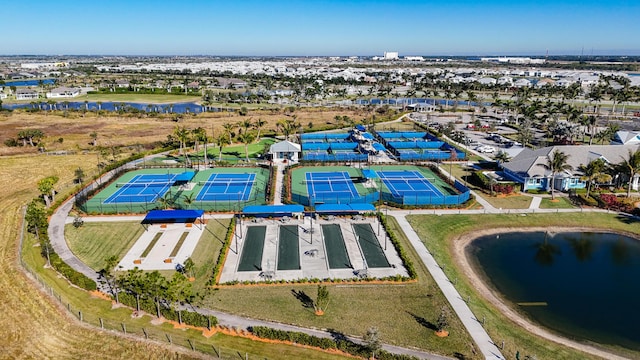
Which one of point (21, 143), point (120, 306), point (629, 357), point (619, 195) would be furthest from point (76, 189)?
point (619, 195)

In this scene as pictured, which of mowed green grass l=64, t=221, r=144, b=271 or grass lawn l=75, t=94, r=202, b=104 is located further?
grass lawn l=75, t=94, r=202, b=104

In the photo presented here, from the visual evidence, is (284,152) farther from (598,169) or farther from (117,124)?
(117,124)

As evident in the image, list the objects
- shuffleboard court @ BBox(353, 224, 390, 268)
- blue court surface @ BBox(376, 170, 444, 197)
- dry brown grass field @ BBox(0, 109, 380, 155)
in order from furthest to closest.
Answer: dry brown grass field @ BBox(0, 109, 380, 155) < blue court surface @ BBox(376, 170, 444, 197) < shuffleboard court @ BBox(353, 224, 390, 268)

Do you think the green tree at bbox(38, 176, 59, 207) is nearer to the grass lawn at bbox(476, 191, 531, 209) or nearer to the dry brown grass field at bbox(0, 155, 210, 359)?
the dry brown grass field at bbox(0, 155, 210, 359)

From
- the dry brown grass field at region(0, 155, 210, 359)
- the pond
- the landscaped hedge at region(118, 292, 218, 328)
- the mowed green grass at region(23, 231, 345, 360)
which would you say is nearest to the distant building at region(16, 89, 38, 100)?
the dry brown grass field at region(0, 155, 210, 359)

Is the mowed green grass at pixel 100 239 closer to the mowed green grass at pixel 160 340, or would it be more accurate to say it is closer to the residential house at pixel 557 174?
the mowed green grass at pixel 160 340

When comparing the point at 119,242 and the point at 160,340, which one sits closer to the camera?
the point at 160,340

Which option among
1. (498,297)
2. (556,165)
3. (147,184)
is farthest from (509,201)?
(147,184)

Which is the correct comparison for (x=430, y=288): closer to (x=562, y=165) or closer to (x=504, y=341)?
(x=504, y=341)
